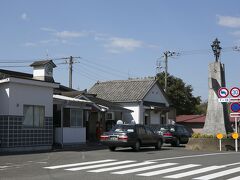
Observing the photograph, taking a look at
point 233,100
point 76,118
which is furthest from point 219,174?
point 76,118

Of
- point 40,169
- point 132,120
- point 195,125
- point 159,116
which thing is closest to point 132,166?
point 40,169

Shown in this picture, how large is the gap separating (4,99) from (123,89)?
23610mm

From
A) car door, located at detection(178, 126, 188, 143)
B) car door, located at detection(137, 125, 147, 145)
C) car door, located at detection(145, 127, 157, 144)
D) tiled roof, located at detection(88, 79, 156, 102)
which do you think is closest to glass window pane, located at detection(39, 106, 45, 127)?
car door, located at detection(137, 125, 147, 145)

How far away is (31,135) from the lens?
25641 mm

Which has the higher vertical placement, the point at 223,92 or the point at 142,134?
the point at 223,92

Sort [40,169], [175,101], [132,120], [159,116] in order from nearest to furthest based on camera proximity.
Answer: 1. [40,169]
2. [132,120]
3. [159,116]
4. [175,101]

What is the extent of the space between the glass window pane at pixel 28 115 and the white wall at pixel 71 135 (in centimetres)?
378

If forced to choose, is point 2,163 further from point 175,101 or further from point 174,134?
point 175,101

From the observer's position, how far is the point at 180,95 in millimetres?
63188

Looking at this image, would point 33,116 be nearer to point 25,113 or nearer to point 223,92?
point 25,113

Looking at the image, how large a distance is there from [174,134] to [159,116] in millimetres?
16070

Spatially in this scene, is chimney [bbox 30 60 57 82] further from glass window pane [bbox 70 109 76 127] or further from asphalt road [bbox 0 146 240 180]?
asphalt road [bbox 0 146 240 180]

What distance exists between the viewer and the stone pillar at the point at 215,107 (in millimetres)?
28719

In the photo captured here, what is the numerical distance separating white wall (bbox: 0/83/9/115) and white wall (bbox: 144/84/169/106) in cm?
2228
